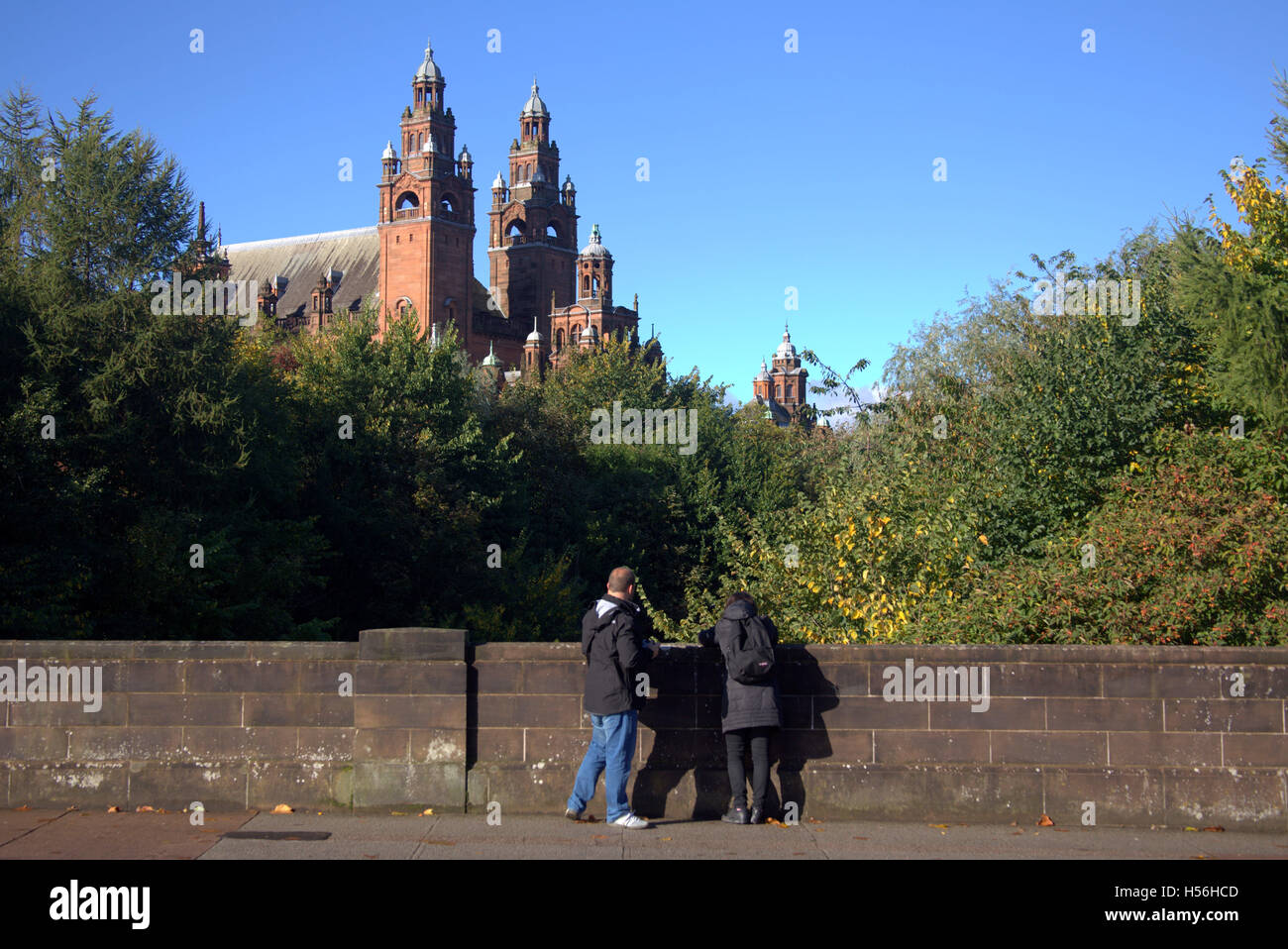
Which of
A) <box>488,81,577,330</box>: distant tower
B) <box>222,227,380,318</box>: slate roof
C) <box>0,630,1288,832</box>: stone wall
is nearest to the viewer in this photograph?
<box>0,630,1288,832</box>: stone wall

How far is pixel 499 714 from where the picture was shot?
900cm

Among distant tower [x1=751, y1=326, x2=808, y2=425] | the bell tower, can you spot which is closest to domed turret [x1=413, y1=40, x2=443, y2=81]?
the bell tower

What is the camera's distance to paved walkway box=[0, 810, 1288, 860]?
306 inches

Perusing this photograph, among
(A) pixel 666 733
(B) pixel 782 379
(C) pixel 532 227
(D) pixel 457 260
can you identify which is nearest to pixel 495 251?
(C) pixel 532 227

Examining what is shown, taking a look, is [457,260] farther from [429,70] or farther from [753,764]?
[753,764]

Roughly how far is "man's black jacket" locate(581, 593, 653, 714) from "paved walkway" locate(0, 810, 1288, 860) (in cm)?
93

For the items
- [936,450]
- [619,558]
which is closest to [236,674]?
[936,450]

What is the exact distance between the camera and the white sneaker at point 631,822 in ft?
27.7

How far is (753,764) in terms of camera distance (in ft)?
28.3

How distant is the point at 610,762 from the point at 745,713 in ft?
3.32

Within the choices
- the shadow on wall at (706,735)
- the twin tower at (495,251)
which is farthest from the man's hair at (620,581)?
the twin tower at (495,251)

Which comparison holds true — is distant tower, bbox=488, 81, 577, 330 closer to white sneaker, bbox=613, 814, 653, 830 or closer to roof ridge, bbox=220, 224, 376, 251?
roof ridge, bbox=220, 224, 376, 251

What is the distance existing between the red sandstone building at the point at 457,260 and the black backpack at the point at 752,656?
248 feet

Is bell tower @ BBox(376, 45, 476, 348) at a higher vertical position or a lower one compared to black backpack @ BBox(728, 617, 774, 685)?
higher
